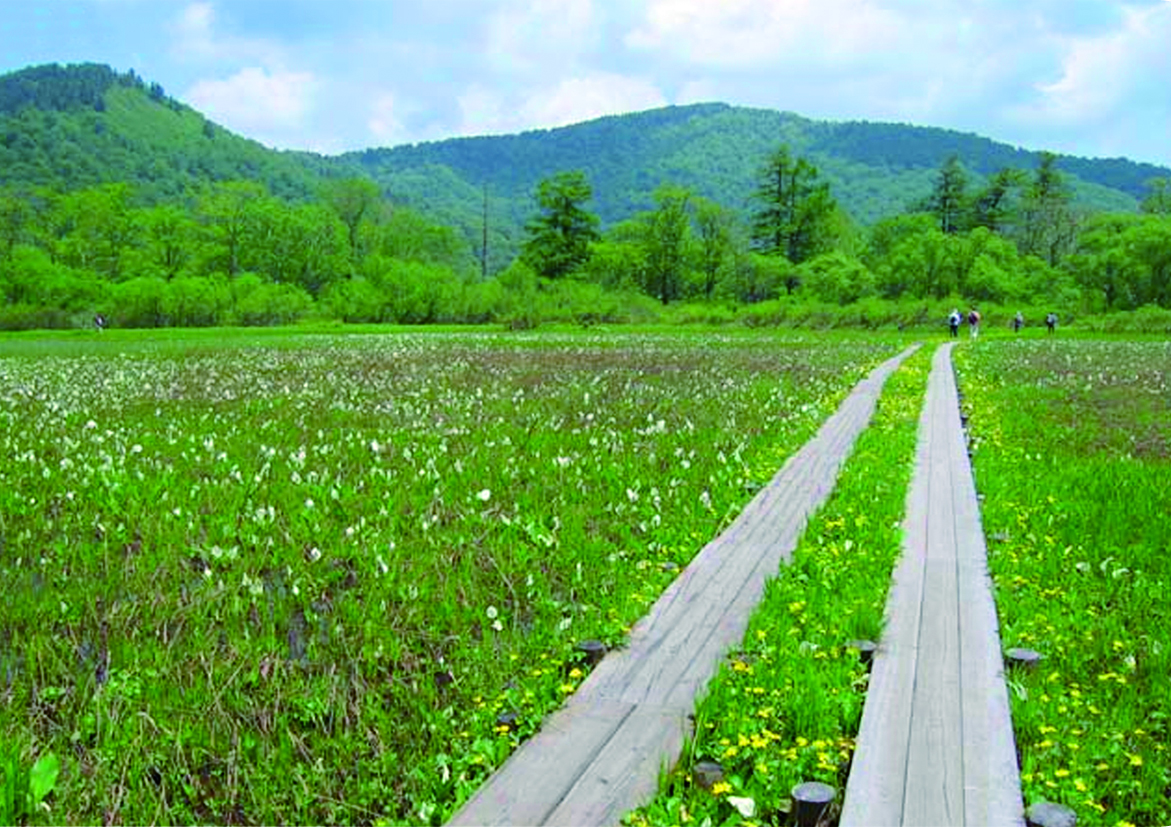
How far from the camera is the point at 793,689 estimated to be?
4.36 metres

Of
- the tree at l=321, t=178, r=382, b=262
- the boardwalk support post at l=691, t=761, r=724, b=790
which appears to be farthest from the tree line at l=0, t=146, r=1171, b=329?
the boardwalk support post at l=691, t=761, r=724, b=790

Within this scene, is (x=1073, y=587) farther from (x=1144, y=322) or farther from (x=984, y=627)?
(x=1144, y=322)

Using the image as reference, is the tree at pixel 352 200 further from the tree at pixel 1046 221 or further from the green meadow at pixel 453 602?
the green meadow at pixel 453 602

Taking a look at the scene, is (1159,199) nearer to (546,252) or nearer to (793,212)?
(793,212)

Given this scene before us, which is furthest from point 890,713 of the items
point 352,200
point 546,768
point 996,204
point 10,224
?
point 352,200

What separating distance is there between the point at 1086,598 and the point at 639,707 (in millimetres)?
3745

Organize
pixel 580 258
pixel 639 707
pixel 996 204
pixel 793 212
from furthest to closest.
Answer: pixel 996 204, pixel 793 212, pixel 580 258, pixel 639 707

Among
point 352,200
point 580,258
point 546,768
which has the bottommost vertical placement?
point 546,768

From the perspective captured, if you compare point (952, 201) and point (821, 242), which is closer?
point (821, 242)

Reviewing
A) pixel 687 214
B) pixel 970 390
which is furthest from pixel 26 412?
pixel 687 214

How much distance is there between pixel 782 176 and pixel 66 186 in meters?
114

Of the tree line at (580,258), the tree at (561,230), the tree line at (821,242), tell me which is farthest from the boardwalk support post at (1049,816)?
the tree at (561,230)

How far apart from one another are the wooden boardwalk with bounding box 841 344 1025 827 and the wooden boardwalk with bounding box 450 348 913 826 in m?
0.91

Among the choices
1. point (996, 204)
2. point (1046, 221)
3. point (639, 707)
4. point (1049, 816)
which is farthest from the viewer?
point (996, 204)
